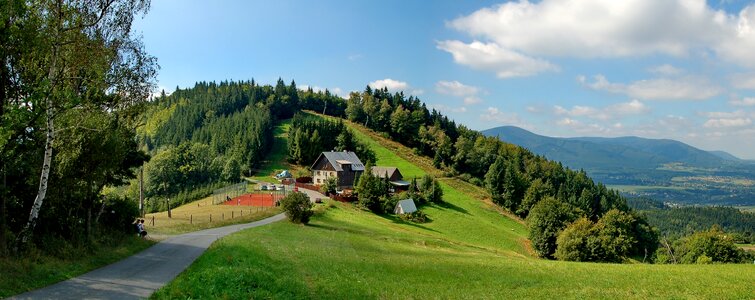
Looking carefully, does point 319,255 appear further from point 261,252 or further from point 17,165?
point 17,165

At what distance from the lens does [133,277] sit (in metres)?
21.5

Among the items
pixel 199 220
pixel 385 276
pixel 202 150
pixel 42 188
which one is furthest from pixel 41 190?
pixel 202 150

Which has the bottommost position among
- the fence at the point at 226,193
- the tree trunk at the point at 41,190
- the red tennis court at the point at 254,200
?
the red tennis court at the point at 254,200

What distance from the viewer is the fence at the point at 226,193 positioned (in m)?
80.9

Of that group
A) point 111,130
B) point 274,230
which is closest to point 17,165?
point 111,130

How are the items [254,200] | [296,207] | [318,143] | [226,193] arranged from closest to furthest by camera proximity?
[296,207], [254,200], [226,193], [318,143]

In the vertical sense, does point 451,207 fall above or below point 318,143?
below

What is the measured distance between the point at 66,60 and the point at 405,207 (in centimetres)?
6638

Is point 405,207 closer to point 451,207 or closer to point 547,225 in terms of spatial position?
point 451,207

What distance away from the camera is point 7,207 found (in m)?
22.5

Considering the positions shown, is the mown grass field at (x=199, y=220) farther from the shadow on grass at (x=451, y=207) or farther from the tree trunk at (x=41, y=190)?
the shadow on grass at (x=451, y=207)

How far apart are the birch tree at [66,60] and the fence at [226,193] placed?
56196 mm

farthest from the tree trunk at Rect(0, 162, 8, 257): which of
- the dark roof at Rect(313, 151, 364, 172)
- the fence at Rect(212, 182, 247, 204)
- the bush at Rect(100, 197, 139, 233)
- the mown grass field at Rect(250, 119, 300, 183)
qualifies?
the mown grass field at Rect(250, 119, 300, 183)

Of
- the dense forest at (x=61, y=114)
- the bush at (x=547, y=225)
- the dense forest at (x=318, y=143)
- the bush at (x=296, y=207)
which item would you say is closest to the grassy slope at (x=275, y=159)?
the dense forest at (x=318, y=143)
